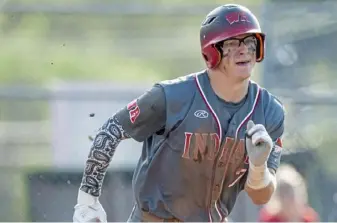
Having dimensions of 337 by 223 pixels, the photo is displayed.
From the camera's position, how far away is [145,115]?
4.24 metres

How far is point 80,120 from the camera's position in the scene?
712 centimetres

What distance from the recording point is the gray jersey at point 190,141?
4.28 m

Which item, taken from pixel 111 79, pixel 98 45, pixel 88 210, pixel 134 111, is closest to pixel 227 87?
pixel 134 111

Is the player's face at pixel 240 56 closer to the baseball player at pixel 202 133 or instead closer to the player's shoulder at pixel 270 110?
the baseball player at pixel 202 133

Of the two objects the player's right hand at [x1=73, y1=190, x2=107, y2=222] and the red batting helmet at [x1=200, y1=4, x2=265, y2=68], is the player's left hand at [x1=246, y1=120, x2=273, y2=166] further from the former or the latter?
the player's right hand at [x1=73, y1=190, x2=107, y2=222]

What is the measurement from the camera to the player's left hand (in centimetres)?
406

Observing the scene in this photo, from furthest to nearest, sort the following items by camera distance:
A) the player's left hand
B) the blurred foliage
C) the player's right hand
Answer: the blurred foliage < the player's right hand < the player's left hand

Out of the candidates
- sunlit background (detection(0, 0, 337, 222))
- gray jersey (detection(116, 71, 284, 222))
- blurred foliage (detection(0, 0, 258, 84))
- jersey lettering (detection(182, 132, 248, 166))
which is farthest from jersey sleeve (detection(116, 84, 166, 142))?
blurred foliage (detection(0, 0, 258, 84))

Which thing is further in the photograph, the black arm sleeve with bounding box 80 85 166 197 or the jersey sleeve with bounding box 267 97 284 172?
the jersey sleeve with bounding box 267 97 284 172

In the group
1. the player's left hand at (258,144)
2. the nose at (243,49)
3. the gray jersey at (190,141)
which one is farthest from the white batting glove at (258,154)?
the nose at (243,49)

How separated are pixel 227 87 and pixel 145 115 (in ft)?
1.08

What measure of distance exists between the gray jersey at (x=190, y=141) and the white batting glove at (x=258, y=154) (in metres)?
0.11

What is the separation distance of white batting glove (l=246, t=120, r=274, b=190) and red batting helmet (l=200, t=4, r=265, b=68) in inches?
11.2

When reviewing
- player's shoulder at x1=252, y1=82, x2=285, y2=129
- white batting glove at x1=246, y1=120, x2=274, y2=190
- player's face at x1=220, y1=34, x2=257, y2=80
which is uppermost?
player's face at x1=220, y1=34, x2=257, y2=80
